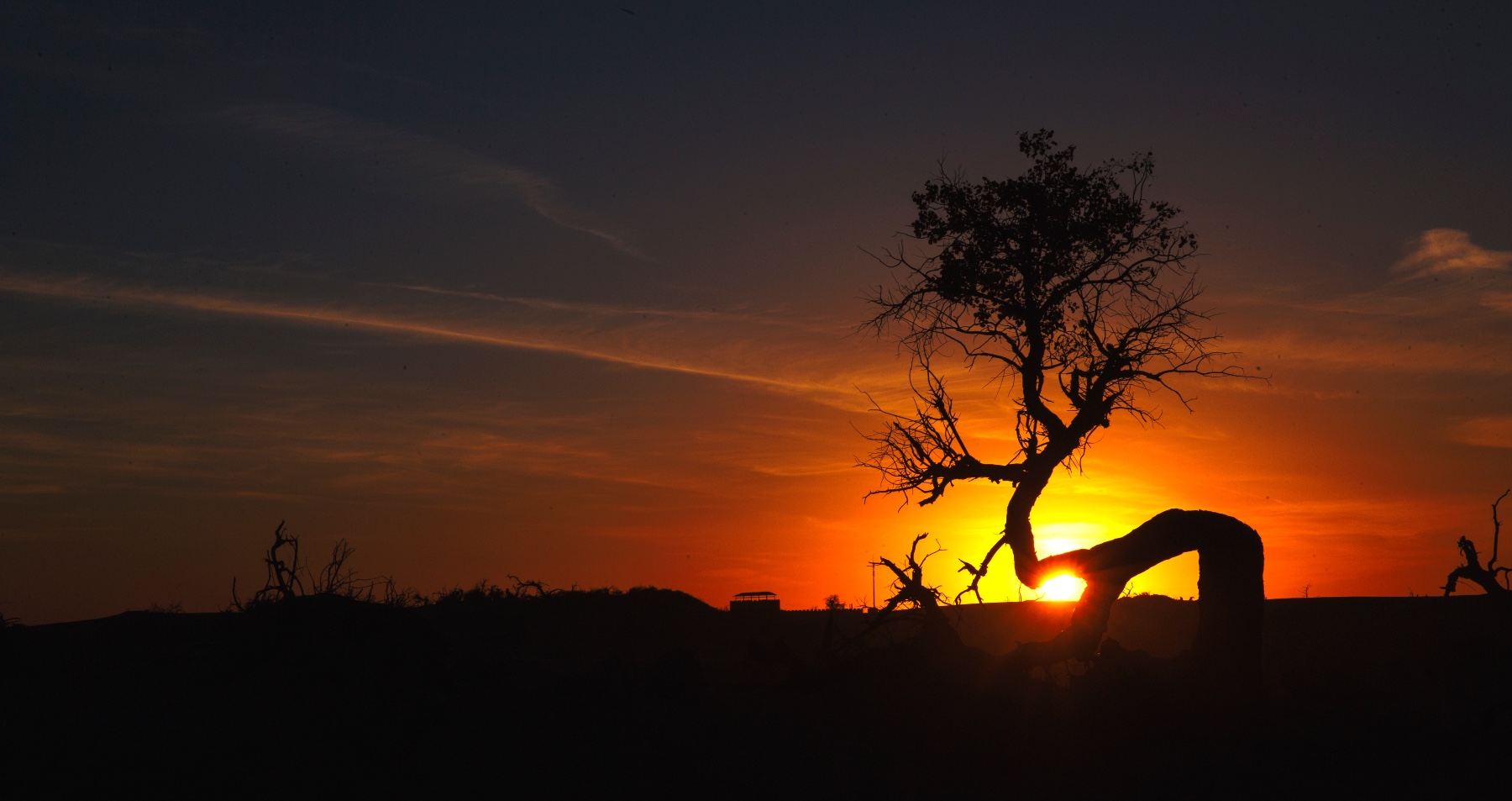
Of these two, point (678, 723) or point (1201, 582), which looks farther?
point (1201, 582)

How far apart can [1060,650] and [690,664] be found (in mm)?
5809

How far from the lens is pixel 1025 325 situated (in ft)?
59.0

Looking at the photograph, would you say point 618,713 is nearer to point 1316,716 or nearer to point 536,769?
point 536,769

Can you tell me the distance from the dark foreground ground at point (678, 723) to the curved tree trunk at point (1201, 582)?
515 mm

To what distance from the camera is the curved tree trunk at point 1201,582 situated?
52.6ft

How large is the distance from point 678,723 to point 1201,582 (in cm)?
814

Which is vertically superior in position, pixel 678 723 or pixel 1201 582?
pixel 1201 582

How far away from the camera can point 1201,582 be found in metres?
16.3

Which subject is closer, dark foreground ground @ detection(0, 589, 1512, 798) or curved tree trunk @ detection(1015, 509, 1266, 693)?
dark foreground ground @ detection(0, 589, 1512, 798)

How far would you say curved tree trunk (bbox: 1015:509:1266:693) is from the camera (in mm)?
16031

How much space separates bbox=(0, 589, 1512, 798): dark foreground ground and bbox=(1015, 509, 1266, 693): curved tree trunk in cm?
52

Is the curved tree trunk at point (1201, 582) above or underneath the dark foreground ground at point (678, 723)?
above

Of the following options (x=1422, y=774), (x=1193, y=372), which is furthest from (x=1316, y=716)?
(x=1193, y=372)

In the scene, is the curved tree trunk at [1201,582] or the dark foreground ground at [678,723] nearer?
the dark foreground ground at [678,723]
